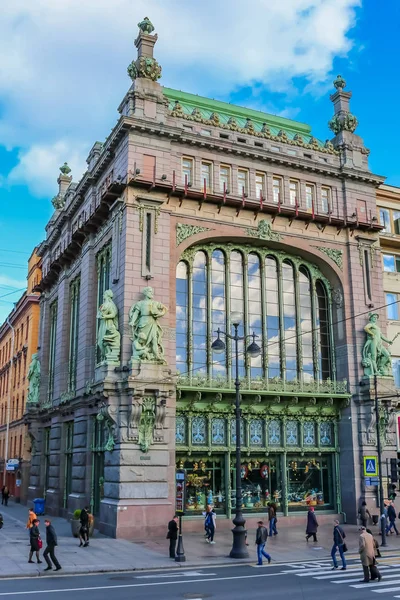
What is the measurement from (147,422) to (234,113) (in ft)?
73.5

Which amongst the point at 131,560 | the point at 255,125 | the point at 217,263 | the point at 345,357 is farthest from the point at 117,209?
the point at 131,560

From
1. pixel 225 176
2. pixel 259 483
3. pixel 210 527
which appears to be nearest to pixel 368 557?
pixel 210 527

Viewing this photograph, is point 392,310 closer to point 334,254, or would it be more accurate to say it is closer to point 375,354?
point 375,354

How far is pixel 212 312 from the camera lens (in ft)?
116

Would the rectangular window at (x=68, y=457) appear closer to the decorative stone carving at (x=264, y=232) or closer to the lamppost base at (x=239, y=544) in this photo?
the decorative stone carving at (x=264, y=232)

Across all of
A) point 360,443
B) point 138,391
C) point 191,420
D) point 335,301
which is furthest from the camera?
point 335,301

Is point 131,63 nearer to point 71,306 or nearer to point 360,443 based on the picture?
point 71,306

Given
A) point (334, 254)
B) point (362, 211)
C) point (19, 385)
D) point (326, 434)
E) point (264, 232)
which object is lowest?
point (326, 434)

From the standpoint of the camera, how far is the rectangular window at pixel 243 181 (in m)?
37.0

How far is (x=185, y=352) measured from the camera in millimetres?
34281

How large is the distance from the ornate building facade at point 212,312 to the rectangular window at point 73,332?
0.95 feet

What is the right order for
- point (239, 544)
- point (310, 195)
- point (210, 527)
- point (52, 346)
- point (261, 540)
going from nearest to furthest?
point (261, 540) → point (239, 544) → point (210, 527) → point (310, 195) → point (52, 346)

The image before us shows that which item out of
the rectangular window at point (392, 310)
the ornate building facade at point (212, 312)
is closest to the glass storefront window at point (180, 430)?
the ornate building facade at point (212, 312)

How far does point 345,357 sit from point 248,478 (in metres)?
9.16
